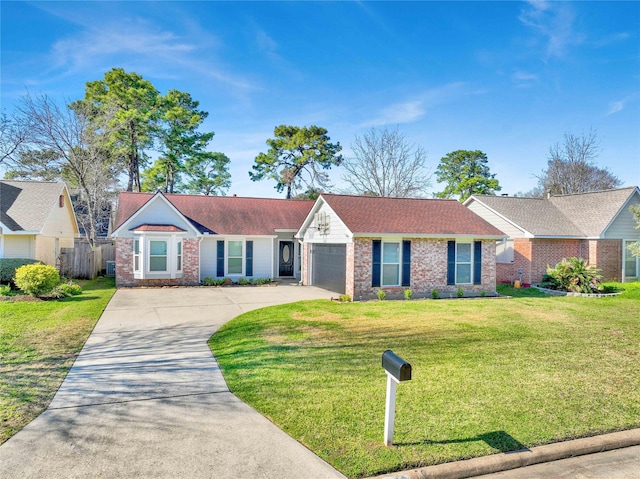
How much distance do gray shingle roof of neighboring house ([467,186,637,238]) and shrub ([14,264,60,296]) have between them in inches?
806

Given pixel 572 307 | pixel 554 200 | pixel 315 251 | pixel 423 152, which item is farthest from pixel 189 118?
pixel 572 307

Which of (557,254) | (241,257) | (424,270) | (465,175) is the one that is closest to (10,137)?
(241,257)

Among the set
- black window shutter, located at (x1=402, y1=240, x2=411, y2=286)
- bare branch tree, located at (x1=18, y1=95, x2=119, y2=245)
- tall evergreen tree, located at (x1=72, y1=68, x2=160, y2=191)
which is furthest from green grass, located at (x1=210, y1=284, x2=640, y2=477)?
tall evergreen tree, located at (x1=72, y1=68, x2=160, y2=191)

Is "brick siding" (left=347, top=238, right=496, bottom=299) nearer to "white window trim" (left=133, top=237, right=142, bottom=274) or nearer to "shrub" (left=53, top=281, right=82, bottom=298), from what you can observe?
"white window trim" (left=133, top=237, right=142, bottom=274)

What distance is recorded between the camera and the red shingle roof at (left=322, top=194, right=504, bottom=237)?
16.1m

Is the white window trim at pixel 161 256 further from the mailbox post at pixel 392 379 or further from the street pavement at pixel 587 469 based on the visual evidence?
the street pavement at pixel 587 469

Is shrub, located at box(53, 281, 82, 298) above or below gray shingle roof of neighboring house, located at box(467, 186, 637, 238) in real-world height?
below

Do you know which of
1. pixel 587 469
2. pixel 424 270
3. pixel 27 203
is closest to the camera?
pixel 587 469

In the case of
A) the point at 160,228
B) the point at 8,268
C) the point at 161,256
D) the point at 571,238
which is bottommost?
the point at 8,268

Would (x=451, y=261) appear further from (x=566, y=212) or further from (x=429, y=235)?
(x=566, y=212)

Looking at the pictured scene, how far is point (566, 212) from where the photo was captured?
76.9ft

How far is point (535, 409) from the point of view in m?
5.58

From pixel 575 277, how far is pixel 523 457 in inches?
635

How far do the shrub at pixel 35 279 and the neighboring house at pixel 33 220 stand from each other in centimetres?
524
